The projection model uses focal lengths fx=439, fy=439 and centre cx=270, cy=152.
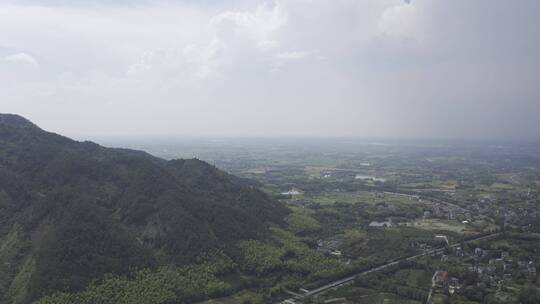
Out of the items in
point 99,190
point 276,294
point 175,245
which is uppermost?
point 99,190

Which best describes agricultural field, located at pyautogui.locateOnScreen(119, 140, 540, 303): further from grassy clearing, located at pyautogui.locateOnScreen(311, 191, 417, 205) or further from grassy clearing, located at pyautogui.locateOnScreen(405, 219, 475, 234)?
grassy clearing, located at pyautogui.locateOnScreen(311, 191, 417, 205)

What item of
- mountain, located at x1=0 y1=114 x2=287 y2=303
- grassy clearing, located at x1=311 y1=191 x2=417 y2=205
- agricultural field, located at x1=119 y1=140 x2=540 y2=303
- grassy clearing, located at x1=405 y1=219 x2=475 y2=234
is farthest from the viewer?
grassy clearing, located at x1=311 y1=191 x2=417 y2=205

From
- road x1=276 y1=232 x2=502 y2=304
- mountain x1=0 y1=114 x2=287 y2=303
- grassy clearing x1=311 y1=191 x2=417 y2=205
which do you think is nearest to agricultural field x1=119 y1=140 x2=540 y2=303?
grassy clearing x1=311 y1=191 x2=417 y2=205

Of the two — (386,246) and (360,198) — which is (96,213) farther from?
(360,198)

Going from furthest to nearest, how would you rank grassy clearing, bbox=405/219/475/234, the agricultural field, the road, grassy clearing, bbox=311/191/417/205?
grassy clearing, bbox=311/191/417/205 → grassy clearing, bbox=405/219/475/234 → the agricultural field → the road

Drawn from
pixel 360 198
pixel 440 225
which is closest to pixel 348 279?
pixel 440 225

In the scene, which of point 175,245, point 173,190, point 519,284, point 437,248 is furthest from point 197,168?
point 519,284

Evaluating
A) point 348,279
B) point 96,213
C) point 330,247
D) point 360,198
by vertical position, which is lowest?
point 348,279

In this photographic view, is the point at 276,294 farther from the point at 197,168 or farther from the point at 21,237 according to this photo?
the point at 197,168

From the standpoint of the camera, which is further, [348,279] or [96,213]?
[96,213]
